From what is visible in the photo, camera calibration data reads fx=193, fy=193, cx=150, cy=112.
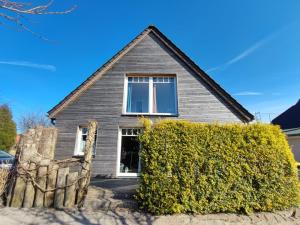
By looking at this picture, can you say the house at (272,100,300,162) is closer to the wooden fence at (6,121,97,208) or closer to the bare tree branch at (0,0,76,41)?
the wooden fence at (6,121,97,208)

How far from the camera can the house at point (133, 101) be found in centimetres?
966

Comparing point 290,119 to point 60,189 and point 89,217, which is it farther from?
point 60,189

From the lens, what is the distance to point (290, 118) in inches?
1005

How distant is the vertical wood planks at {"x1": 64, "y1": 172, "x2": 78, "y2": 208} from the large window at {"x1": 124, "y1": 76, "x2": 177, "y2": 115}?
541 centimetres

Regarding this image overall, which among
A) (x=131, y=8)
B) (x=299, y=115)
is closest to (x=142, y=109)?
(x=131, y=8)

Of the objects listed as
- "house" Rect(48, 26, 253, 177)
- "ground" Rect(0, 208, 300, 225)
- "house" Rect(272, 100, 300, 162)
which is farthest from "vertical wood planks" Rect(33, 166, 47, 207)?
"house" Rect(272, 100, 300, 162)

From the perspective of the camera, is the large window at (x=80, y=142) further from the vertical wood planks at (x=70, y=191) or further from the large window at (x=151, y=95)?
the vertical wood planks at (x=70, y=191)

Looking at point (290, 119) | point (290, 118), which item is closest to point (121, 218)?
point (290, 119)

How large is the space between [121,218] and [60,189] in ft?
5.91

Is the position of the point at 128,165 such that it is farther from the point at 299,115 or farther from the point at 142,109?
the point at 299,115

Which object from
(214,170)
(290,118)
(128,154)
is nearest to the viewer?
(214,170)

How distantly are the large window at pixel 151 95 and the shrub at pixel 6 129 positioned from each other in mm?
18812

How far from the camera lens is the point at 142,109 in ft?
33.7

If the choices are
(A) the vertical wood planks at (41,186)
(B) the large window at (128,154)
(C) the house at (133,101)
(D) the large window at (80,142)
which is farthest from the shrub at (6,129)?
(A) the vertical wood planks at (41,186)
